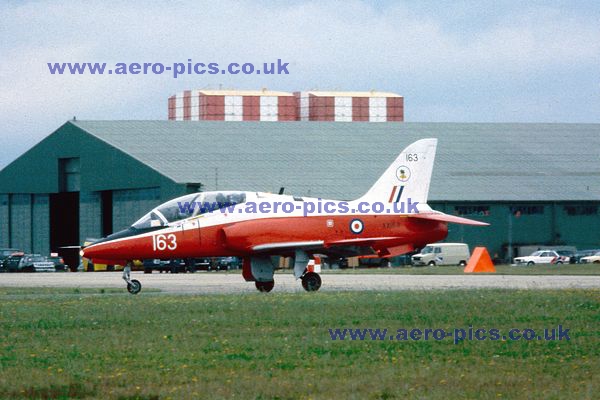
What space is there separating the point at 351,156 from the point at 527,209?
1337 centimetres

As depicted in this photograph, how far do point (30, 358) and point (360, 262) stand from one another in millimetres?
64582

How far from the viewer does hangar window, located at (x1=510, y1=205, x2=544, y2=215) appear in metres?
88.8

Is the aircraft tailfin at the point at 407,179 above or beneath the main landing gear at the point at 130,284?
above

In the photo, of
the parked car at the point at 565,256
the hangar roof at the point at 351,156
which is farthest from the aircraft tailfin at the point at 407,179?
the hangar roof at the point at 351,156

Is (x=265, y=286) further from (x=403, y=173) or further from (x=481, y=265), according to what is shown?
(x=481, y=265)

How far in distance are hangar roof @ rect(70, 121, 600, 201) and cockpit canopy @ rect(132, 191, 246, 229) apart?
4833 cm

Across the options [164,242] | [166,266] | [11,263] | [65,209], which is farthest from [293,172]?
[164,242]

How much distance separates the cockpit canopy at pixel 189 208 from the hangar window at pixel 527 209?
56.9 m

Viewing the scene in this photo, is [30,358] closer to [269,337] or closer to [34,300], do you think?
[269,337]

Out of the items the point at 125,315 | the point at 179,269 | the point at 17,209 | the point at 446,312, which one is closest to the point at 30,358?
the point at 125,315

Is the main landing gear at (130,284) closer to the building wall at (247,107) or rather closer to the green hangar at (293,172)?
the green hangar at (293,172)

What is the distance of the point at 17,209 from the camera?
325 ft

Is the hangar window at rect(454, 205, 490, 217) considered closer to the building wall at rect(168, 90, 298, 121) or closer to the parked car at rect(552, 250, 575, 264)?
the parked car at rect(552, 250, 575, 264)

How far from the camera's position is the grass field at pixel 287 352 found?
1463cm
